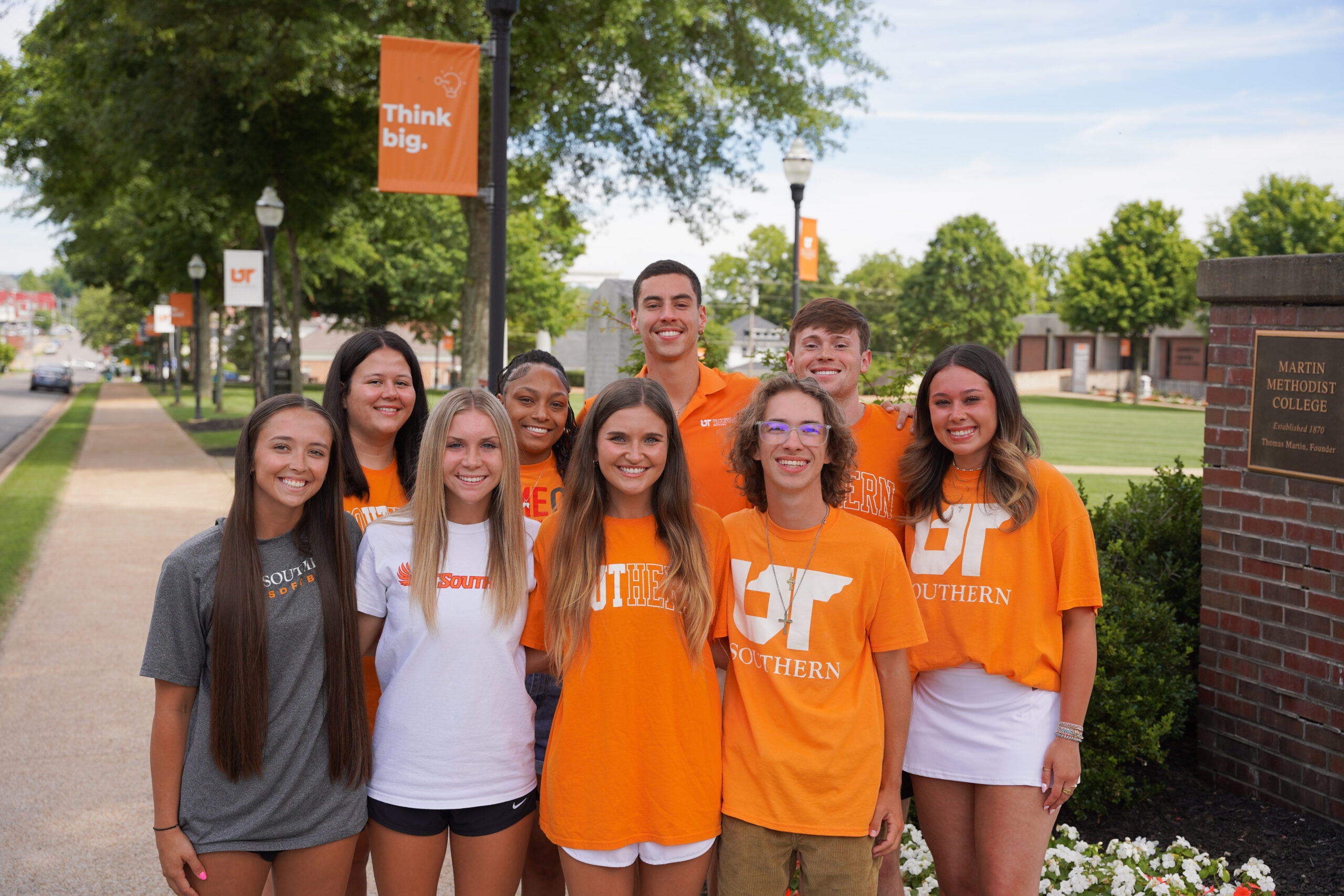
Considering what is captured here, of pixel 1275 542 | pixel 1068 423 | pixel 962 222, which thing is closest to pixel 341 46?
pixel 1275 542

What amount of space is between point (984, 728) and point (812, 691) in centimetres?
57

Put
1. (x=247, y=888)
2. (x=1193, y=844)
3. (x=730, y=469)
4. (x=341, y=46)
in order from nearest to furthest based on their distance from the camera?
(x=247, y=888), (x=730, y=469), (x=1193, y=844), (x=341, y=46)

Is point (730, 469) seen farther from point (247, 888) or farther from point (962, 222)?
point (962, 222)

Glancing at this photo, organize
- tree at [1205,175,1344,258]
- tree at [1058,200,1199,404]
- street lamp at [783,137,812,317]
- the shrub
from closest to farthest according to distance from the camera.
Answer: the shrub < street lamp at [783,137,812,317] < tree at [1205,175,1344,258] < tree at [1058,200,1199,404]

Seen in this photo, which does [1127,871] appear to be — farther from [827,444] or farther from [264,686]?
[264,686]

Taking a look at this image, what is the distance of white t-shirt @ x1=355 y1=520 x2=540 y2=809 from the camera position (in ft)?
8.76

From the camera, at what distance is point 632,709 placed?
2.64 m

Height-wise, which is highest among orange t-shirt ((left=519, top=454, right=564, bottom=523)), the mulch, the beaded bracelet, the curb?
orange t-shirt ((left=519, top=454, right=564, bottom=523))

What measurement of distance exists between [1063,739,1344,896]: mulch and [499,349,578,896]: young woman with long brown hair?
7.74ft

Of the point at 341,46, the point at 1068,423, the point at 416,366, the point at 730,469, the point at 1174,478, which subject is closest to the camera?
the point at 730,469

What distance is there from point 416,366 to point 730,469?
3.64ft

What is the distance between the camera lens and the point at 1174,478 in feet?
18.5

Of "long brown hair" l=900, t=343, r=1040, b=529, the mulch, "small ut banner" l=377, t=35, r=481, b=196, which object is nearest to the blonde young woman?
"long brown hair" l=900, t=343, r=1040, b=529

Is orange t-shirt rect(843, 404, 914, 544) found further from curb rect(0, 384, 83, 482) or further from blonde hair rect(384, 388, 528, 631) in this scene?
curb rect(0, 384, 83, 482)
